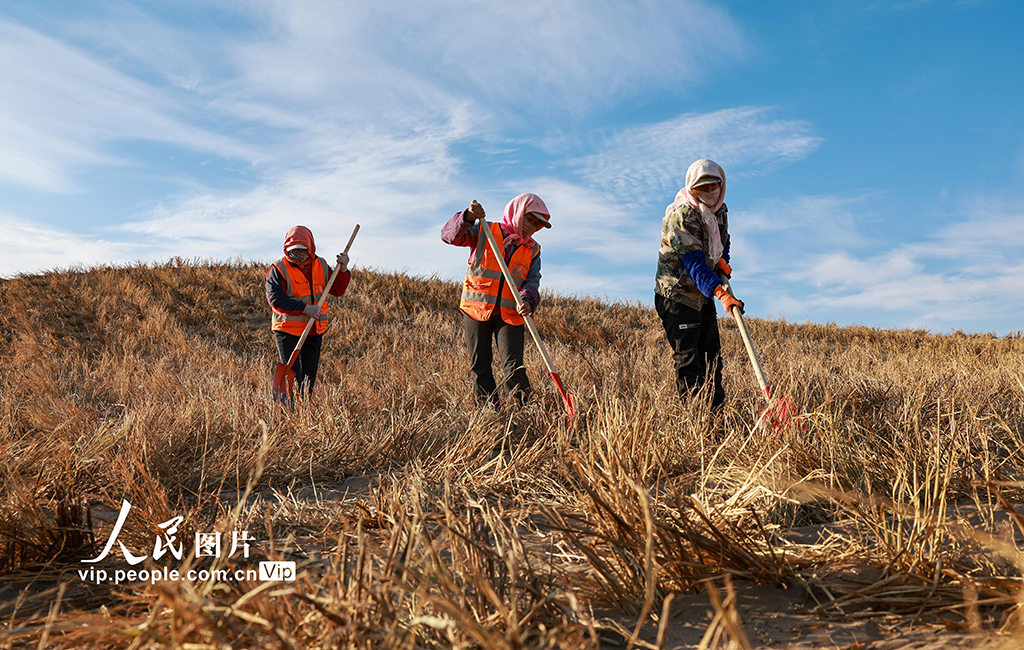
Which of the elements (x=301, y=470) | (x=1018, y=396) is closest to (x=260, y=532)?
(x=301, y=470)

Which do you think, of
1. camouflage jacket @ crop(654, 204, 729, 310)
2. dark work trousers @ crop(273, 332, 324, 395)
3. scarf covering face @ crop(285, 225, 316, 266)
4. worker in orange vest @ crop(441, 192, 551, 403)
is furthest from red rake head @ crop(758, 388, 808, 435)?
scarf covering face @ crop(285, 225, 316, 266)

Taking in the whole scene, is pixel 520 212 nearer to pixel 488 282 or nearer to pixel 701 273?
pixel 488 282

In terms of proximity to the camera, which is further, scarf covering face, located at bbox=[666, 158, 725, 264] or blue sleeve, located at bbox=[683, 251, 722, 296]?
scarf covering face, located at bbox=[666, 158, 725, 264]

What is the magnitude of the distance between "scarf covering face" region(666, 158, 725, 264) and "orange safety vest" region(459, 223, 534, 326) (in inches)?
50.5

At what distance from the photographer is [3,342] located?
10.4 meters

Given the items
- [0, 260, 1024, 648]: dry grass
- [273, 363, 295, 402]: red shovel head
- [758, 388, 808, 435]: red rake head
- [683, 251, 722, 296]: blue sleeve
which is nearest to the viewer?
[0, 260, 1024, 648]: dry grass

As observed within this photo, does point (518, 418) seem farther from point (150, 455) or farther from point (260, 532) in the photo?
point (150, 455)

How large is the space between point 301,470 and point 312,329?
2.66 metres

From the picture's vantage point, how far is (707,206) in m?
4.34

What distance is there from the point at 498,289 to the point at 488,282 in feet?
0.32

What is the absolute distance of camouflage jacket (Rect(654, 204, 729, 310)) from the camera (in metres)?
4.20

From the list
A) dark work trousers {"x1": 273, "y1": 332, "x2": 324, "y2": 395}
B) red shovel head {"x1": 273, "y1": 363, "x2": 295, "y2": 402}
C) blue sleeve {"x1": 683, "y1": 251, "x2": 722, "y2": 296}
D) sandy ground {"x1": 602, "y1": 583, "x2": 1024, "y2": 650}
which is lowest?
sandy ground {"x1": 602, "y1": 583, "x2": 1024, "y2": 650}

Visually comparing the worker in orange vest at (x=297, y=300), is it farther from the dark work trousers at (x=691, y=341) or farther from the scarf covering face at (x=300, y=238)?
the dark work trousers at (x=691, y=341)

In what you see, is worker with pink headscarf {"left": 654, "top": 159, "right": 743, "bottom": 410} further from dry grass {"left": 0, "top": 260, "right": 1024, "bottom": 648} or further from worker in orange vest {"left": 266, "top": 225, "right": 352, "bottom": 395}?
worker in orange vest {"left": 266, "top": 225, "right": 352, "bottom": 395}
